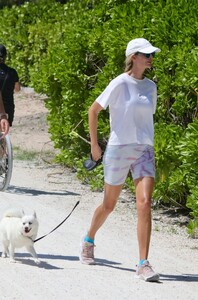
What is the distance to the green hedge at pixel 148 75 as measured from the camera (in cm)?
874

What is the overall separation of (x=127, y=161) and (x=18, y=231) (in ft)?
3.29

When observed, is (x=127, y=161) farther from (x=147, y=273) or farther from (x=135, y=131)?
Answer: (x=147, y=273)

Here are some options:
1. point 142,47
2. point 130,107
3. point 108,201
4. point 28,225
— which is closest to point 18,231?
point 28,225

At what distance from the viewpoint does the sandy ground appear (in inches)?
262

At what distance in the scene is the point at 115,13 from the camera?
10.5 m

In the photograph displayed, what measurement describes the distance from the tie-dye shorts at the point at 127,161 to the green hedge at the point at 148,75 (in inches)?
36.3

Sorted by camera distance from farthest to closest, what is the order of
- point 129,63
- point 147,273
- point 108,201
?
point 108,201 → point 129,63 → point 147,273

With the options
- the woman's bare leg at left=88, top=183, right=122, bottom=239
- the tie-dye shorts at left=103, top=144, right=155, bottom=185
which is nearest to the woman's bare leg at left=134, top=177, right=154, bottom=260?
the tie-dye shorts at left=103, top=144, right=155, bottom=185

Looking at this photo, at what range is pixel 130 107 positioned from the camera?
695 cm

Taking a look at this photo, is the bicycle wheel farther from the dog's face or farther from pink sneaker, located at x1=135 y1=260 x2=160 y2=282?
pink sneaker, located at x1=135 y1=260 x2=160 y2=282

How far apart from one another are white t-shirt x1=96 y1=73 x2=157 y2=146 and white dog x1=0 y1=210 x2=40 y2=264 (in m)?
0.90

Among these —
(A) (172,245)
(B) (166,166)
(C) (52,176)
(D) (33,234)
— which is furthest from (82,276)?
(C) (52,176)

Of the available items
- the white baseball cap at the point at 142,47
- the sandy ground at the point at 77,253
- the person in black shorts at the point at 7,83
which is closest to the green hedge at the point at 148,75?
the sandy ground at the point at 77,253

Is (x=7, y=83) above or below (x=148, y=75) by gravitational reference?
below
